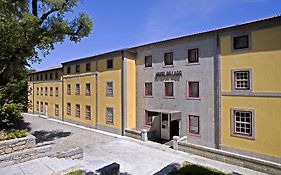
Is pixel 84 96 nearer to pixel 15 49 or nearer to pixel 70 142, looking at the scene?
pixel 70 142

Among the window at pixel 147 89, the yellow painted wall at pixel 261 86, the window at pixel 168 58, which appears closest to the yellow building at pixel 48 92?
the window at pixel 147 89

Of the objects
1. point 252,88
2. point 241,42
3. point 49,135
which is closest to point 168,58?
point 241,42

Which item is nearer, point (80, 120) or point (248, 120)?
point (248, 120)

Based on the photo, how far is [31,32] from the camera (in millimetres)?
15383

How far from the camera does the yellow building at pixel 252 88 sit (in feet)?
45.1

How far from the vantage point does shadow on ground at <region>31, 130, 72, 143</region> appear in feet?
68.0

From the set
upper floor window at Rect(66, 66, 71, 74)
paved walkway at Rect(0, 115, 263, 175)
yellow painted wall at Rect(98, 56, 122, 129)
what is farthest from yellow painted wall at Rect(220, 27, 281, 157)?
upper floor window at Rect(66, 66, 71, 74)

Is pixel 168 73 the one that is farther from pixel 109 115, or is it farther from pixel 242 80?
pixel 109 115

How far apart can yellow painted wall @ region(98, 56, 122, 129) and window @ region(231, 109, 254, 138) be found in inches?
436

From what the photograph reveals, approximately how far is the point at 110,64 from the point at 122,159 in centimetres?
1176

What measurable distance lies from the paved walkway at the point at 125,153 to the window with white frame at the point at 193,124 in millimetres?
2301

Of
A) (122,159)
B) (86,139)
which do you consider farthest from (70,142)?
(122,159)

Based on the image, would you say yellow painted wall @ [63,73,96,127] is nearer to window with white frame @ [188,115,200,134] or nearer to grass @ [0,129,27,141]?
grass @ [0,129,27,141]

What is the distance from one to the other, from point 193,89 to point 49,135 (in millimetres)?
15015
